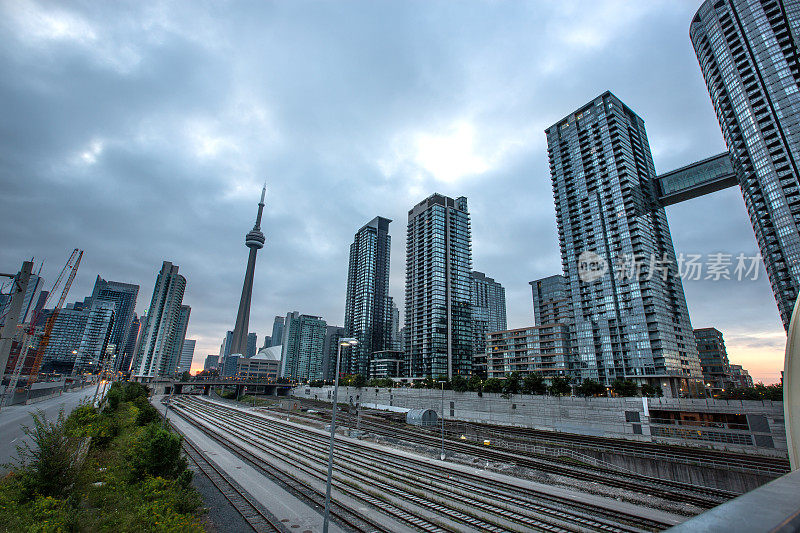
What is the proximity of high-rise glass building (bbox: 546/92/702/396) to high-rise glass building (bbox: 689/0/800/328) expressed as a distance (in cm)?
2564

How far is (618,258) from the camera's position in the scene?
125 metres

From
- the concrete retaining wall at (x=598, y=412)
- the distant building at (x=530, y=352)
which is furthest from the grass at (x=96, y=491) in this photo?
the distant building at (x=530, y=352)

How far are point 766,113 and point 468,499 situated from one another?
15393 cm

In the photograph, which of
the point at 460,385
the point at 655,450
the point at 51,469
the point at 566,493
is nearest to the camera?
the point at 51,469

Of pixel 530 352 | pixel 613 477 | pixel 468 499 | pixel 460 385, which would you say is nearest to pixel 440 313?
pixel 530 352

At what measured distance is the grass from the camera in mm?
17266

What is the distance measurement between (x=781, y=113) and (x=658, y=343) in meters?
79.7

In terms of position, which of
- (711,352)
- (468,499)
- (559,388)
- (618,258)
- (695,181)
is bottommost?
(468,499)

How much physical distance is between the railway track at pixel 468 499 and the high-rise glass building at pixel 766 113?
122219 millimetres

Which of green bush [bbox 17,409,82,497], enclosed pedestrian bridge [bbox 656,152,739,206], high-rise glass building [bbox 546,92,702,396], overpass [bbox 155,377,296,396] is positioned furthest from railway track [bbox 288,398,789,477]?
overpass [bbox 155,377,296,396]

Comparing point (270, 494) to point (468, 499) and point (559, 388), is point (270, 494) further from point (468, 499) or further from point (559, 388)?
point (559, 388)

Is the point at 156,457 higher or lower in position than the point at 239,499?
higher

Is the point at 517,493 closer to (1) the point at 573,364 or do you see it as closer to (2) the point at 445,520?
(2) the point at 445,520

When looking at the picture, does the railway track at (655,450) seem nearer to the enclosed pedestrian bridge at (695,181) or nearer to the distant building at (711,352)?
the enclosed pedestrian bridge at (695,181)
